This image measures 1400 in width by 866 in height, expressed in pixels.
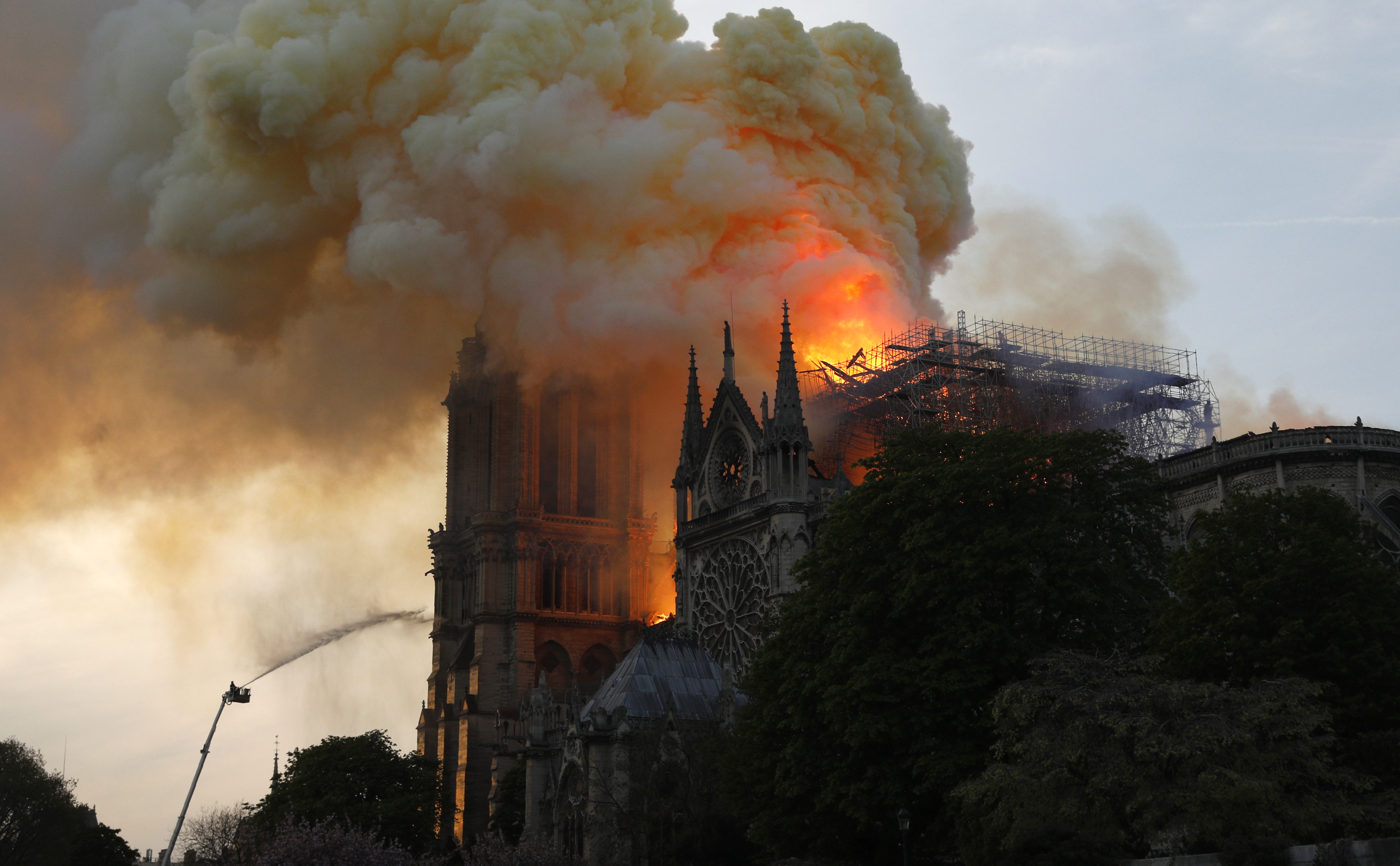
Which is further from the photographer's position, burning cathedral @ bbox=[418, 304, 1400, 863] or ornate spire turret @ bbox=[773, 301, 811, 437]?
ornate spire turret @ bbox=[773, 301, 811, 437]

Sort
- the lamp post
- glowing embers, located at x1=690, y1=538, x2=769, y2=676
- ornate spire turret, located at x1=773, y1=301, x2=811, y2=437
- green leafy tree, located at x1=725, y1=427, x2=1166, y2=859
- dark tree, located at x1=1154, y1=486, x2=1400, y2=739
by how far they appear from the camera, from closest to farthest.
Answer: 1. the lamp post
2. dark tree, located at x1=1154, y1=486, x2=1400, y2=739
3. green leafy tree, located at x1=725, y1=427, x2=1166, y2=859
4. ornate spire turret, located at x1=773, y1=301, x2=811, y2=437
5. glowing embers, located at x1=690, y1=538, x2=769, y2=676

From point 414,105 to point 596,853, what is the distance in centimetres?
3874

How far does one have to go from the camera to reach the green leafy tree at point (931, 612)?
120 feet

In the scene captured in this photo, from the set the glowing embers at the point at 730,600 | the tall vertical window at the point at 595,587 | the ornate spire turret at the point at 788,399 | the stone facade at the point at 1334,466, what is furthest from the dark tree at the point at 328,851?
the tall vertical window at the point at 595,587

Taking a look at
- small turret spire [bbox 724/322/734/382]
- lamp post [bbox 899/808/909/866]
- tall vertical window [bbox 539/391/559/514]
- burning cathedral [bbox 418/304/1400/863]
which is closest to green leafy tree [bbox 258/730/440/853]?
burning cathedral [bbox 418/304/1400/863]

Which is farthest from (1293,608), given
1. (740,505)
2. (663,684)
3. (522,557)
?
(522,557)

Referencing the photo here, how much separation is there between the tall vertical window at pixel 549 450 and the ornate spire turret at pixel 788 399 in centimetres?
3165

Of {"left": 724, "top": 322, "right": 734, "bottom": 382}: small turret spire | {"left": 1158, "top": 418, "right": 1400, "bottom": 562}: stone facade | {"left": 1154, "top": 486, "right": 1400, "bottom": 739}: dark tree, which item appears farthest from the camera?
{"left": 724, "top": 322, "right": 734, "bottom": 382}: small turret spire

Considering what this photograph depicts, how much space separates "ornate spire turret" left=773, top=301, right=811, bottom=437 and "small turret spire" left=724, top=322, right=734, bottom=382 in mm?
4748

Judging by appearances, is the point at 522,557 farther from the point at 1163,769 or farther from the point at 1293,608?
the point at 1163,769

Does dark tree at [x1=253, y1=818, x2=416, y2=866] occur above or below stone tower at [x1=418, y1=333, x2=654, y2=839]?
below

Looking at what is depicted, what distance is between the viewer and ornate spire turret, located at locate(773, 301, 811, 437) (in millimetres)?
64750

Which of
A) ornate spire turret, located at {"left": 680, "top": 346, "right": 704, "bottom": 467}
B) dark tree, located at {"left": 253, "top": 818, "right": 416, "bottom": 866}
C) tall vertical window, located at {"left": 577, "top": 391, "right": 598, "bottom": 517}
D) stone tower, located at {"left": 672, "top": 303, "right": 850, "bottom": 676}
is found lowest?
dark tree, located at {"left": 253, "top": 818, "right": 416, "bottom": 866}

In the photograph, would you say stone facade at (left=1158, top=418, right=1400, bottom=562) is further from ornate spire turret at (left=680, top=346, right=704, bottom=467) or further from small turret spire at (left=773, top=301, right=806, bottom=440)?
ornate spire turret at (left=680, top=346, right=704, bottom=467)
